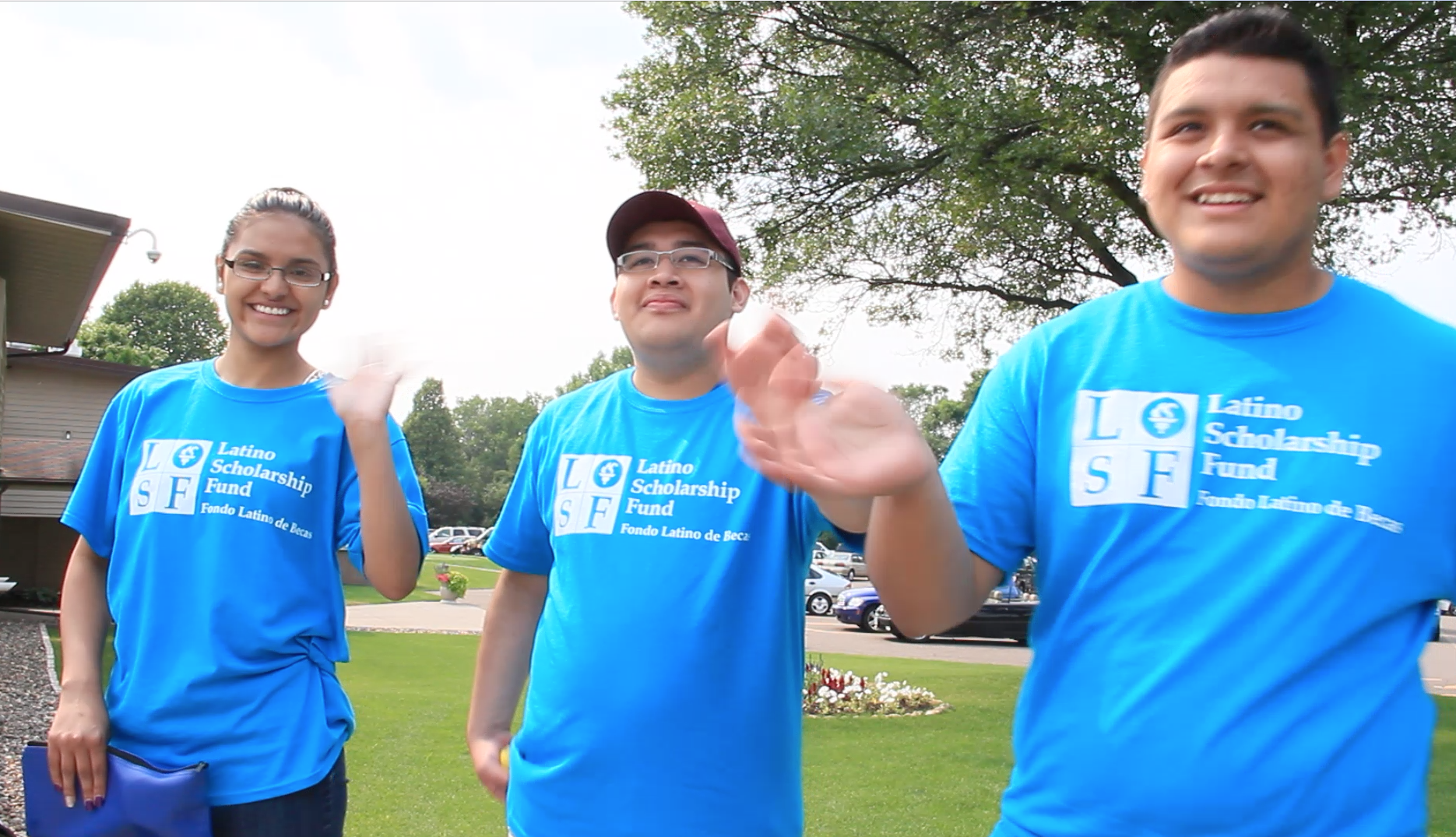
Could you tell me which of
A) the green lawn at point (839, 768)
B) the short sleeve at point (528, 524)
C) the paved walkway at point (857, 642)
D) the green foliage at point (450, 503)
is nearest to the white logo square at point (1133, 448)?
the short sleeve at point (528, 524)

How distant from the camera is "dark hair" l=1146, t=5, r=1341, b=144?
5.58 feet

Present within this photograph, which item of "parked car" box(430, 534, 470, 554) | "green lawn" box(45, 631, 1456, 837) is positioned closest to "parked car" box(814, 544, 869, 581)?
"parked car" box(430, 534, 470, 554)

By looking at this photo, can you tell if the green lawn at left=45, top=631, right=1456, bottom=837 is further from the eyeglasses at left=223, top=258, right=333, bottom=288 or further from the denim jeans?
the eyeglasses at left=223, top=258, right=333, bottom=288

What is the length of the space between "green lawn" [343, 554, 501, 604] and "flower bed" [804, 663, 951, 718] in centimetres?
764

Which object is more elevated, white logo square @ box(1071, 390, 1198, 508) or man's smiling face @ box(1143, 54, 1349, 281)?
man's smiling face @ box(1143, 54, 1349, 281)

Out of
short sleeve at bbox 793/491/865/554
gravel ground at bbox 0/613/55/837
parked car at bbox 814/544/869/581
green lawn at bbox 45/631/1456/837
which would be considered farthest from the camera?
parked car at bbox 814/544/869/581

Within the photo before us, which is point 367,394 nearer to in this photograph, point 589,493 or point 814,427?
point 589,493

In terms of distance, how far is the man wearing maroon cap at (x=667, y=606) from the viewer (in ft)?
6.98

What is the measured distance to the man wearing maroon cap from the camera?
213 centimetres

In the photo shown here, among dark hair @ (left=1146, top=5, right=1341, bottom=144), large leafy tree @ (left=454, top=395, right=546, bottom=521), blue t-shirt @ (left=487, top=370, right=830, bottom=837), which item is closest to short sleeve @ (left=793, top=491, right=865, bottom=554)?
blue t-shirt @ (left=487, top=370, right=830, bottom=837)

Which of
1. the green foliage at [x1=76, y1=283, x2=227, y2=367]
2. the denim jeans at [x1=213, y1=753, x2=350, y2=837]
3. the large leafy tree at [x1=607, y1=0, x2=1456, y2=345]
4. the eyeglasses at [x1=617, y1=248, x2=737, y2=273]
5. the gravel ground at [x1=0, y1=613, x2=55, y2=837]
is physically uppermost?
the green foliage at [x1=76, y1=283, x2=227, y2=367]

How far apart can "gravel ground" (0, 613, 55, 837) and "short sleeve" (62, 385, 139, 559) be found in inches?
57.7

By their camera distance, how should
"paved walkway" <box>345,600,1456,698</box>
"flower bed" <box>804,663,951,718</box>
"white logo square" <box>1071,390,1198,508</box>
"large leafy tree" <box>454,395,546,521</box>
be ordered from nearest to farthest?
"white logo square" <box>1071,390,1198,508</box>
"flower bed" <box>804,663,951,718</box>
"paved walkway" <box>345,600,1456,698</box>
"large leafy tree" <box>454,395,546,521</box>

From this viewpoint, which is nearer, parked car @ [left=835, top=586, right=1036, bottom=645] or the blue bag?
the blue bag
